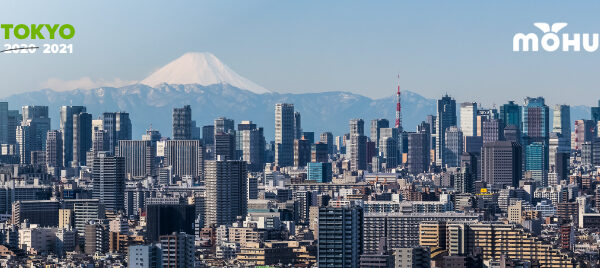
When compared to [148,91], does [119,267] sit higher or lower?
lower

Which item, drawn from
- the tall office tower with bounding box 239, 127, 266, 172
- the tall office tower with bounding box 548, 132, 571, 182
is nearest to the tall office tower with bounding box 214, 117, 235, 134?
the tall office tower with bounding box 239, 127, 266, 172

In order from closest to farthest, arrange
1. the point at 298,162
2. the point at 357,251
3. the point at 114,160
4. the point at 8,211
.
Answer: the point at 357,251 < the point at 8,211 < the point at 114,160 < the point at 298,162

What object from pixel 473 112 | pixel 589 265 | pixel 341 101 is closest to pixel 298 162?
pixel 473 112

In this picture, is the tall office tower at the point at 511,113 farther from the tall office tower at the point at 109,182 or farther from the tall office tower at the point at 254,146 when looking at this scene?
the tall office tower at the point at 109,182

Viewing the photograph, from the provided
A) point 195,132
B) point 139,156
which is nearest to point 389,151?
point 195,132

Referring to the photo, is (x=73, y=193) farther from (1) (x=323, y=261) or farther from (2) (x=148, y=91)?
(2) (x=148, y=91)

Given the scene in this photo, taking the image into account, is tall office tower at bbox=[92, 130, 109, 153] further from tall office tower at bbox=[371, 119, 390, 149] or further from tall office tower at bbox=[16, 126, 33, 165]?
tall office tower at bbox=[371, 119, 390, 149]
